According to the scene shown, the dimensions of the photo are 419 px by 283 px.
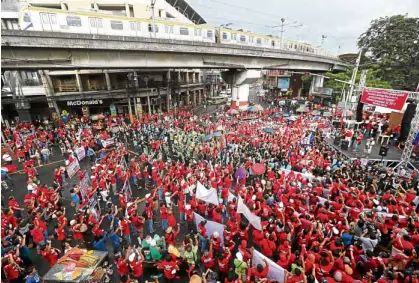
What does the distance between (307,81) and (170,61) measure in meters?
45.6

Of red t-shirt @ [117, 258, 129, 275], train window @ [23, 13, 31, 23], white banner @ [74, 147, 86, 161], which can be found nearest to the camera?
red t-shirt @ [117, 258, 129, 275]

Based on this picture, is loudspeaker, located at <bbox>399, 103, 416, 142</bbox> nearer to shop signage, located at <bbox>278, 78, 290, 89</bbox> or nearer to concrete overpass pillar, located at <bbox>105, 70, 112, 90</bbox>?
concrete overpass pillar, located at <bbox>105, 70, 112, 90</bbox>

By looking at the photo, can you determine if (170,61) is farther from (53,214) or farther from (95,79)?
(53,214)

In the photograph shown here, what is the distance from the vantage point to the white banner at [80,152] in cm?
1655

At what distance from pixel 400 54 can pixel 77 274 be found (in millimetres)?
51909

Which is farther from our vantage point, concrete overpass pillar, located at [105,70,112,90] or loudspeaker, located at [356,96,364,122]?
concrete overpass pillar, located at [105,70,112,90]

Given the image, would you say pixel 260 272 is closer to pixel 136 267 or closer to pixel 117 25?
pixel 136 267

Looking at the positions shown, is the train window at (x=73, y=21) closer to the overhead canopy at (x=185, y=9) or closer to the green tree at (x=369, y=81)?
the overhead canopy at (x=185, y=9)

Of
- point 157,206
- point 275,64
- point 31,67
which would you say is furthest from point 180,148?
point 275,64

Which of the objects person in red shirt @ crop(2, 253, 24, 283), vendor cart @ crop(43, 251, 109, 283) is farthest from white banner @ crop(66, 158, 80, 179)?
vendor cart @ crop(43, 251, 109, 283)

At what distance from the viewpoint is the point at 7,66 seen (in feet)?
54.0

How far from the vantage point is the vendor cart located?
6.41 meters

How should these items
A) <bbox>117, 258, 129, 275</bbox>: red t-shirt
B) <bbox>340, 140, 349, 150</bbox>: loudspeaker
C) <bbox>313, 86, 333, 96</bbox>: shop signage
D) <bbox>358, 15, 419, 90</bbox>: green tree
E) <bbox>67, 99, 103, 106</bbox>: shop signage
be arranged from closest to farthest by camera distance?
1. <bbox>117, 258, 129, 275</bbox>: red t-shirt
2. <bbox>340, 140, 349, 150</bbox>: loudspeaker
3. <bbox>67, 99, 103, 106</bbox>: shop signage
4. <bbox>358, 15, 419, 90</bbox>: green tree
5. <bbox>313, 86, 333, 96</bbox>: shop signage

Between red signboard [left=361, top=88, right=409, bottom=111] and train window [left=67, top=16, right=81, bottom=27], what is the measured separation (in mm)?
28736
